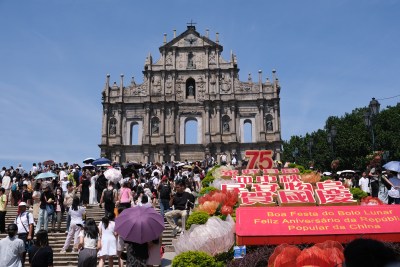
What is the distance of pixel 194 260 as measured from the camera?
243 inches

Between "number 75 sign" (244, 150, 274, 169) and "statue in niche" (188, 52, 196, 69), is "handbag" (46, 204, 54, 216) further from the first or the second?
"statue in niche" (188, 52, 196, 69)

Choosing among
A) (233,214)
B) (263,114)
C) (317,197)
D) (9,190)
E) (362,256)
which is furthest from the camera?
A: (263,114)

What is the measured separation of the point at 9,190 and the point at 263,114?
2880 cm

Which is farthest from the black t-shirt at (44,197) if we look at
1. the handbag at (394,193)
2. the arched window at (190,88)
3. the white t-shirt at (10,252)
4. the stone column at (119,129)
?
the arched window at (190,88)

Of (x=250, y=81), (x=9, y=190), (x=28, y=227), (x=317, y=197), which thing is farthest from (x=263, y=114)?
(x=28, y=227)

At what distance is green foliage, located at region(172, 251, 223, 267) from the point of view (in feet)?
20.2

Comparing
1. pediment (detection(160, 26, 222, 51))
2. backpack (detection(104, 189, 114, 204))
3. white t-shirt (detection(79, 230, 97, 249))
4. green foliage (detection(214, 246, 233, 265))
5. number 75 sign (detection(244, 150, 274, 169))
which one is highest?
pediment (detection(160, 26, 222, 51))

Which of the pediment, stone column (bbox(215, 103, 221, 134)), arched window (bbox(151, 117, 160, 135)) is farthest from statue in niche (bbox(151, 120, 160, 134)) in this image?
the pediment

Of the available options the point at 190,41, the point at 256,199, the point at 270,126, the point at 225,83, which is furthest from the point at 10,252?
the point at 190,41

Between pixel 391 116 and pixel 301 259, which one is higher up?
pixel 391 116

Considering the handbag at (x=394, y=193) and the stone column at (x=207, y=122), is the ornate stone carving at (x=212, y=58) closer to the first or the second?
the stone column at (x=207, y=122)

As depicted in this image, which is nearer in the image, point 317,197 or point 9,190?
point 317,197

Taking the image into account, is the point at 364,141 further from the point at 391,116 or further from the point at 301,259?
the point at 301,259

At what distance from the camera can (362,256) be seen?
8.00 ft
